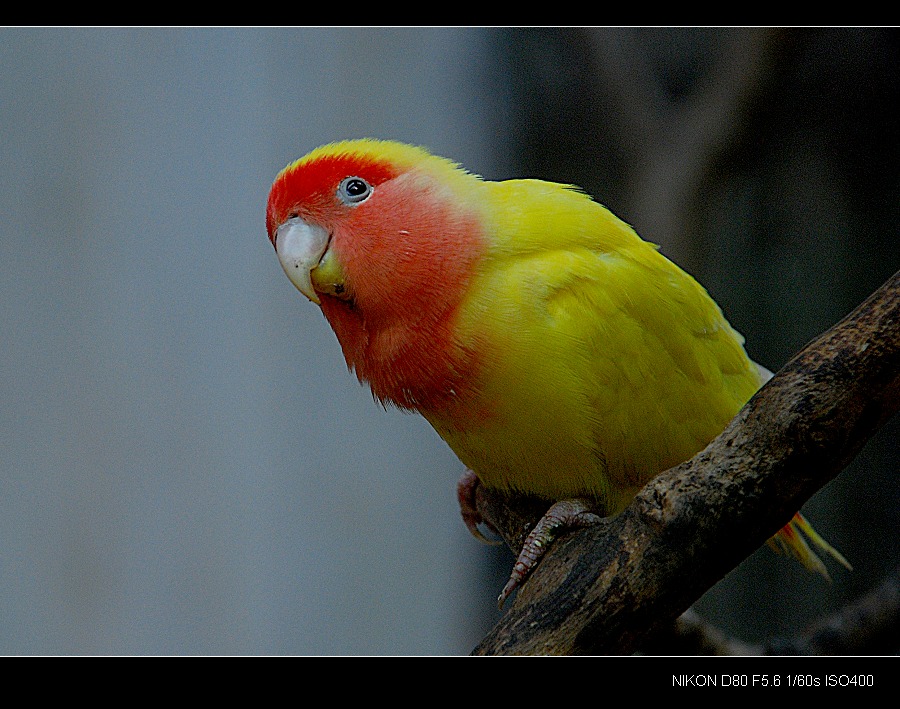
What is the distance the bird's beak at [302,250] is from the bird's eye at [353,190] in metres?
0.05

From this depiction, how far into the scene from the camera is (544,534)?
1.04 metres

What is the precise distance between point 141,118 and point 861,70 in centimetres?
150

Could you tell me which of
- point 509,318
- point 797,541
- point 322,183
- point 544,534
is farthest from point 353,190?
point 797,541

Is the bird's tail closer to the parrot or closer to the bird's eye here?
the parrot

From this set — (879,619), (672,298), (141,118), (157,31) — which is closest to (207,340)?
(141,118)

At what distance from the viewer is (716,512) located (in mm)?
857

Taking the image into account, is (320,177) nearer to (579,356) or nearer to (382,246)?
(382,246)

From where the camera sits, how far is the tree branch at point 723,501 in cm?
81

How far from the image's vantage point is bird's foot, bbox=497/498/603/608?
3.40 feet

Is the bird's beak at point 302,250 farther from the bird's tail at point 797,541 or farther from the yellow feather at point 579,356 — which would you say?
the bird's tail at point 797,541

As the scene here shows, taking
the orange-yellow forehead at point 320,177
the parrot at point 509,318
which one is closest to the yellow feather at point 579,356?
the parrot at point 509,318

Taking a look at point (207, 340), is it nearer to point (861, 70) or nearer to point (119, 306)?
point (119, 306)

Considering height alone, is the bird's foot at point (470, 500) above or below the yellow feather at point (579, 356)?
below

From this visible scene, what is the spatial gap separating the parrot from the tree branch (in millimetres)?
148
